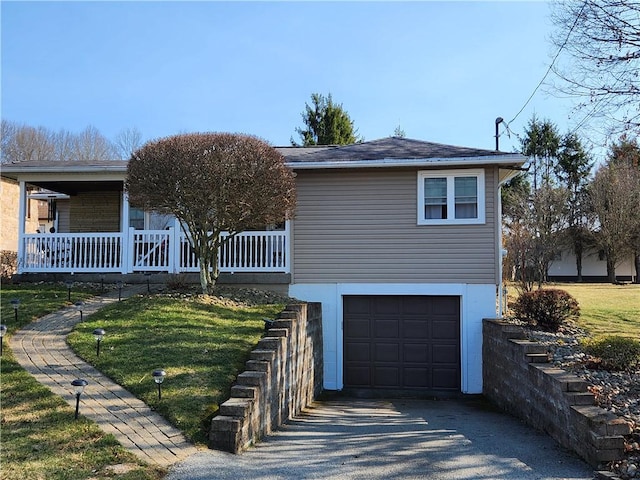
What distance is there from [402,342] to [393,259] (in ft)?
5.98

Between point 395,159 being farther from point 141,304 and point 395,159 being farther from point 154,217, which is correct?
point 154,217

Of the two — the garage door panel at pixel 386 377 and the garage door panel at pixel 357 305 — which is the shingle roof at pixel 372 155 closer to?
the garage door panel at pixel 357 305

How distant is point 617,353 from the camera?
811cm

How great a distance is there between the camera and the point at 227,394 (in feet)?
21.9

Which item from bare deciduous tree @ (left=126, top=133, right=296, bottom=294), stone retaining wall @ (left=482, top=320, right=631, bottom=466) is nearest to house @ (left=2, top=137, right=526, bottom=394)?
stone retaining wall @ (left=482, top=320, right=631, bottom=466)

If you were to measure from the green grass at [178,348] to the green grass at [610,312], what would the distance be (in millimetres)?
7905

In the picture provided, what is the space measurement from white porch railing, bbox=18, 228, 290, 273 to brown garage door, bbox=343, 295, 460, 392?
215 centimetres

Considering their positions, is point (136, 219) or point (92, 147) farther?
point (92, 147)

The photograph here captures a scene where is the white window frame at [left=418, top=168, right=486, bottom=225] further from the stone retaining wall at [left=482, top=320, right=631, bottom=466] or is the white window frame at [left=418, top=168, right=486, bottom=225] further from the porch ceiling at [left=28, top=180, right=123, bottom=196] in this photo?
the porch ceiling at [left=28, top=180, right=123, bottom=196]

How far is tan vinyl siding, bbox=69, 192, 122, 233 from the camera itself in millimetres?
15789

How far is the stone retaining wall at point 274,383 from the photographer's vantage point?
229 inches

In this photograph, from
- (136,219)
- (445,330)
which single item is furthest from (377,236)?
(136,219)

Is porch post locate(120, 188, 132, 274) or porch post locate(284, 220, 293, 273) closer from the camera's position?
porch post locate(284, 220, 293, 273)

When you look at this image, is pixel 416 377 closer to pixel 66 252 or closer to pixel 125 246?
pixel 125 246
